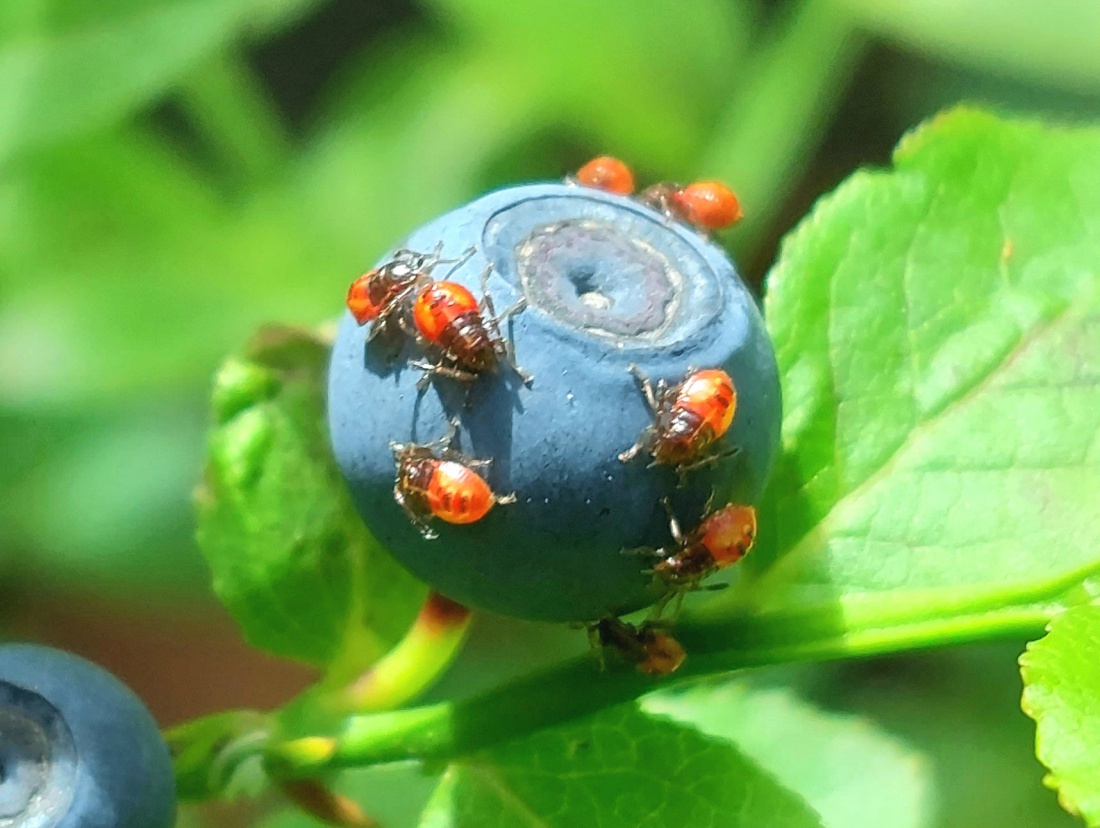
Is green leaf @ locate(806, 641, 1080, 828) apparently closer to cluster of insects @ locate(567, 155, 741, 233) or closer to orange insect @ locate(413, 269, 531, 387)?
cluster of insects @ locate(567, 155, 741, 233)

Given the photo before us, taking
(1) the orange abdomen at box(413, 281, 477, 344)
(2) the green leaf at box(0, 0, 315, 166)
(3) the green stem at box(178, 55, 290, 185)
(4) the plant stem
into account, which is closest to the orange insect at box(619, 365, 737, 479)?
(1) the orange abdomen at box(413, 281, 477, 344)

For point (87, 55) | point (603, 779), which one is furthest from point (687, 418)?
point (87, 55)

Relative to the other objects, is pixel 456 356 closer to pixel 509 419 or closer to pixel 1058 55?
pixel 509 419

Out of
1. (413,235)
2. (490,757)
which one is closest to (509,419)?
(413,235)

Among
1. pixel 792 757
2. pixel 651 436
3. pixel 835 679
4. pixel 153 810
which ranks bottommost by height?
pixel 835 679

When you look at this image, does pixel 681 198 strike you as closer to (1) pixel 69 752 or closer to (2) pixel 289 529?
(2) pixel 289 529

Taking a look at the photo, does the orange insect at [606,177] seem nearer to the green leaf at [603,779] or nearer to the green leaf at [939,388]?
the green leaf at [939,388]
